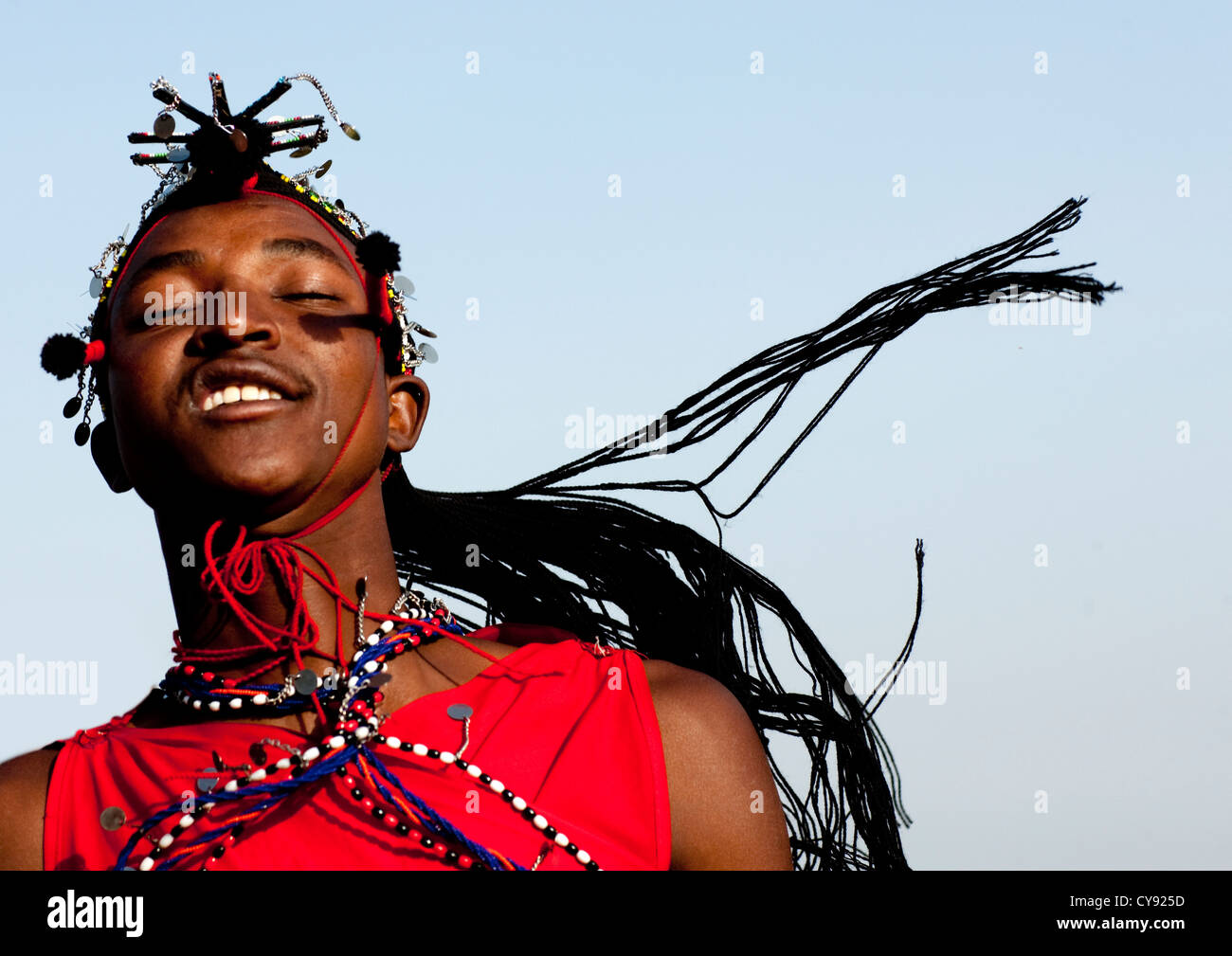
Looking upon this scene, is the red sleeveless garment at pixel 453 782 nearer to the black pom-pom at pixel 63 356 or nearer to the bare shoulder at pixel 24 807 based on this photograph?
the bare shoulder at pixel 24 807

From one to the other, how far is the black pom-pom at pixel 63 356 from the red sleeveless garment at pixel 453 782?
847 mm

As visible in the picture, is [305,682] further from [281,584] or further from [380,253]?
[380,253]

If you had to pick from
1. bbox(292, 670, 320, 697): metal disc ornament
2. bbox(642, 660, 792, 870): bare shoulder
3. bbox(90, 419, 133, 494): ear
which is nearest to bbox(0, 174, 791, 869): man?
bbox(642, 660, 792, 870): bare shoulder

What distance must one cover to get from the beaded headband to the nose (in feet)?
1.14

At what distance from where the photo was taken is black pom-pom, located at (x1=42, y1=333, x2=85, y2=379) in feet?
14.1

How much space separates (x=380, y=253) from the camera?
4281 mm

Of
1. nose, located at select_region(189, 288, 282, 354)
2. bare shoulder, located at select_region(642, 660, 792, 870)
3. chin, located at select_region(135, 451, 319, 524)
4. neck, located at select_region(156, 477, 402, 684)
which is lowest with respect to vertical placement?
bare shoulder, located at select_region(642, 660, 792, 870)

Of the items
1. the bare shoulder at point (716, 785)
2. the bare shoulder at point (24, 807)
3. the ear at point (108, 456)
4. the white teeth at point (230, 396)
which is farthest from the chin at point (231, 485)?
the bare shoulder at point (716, 785)

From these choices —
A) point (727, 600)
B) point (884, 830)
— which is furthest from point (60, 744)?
point (884, 830)

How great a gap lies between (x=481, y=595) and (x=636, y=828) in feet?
3.98

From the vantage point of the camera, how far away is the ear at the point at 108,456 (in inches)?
173

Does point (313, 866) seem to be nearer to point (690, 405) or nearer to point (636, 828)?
point (636, 828)

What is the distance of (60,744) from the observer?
411 cm

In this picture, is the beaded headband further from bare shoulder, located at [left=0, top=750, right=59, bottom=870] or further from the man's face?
bare shoulder, located at [left=0, top=750, right=59, bottom=870]
